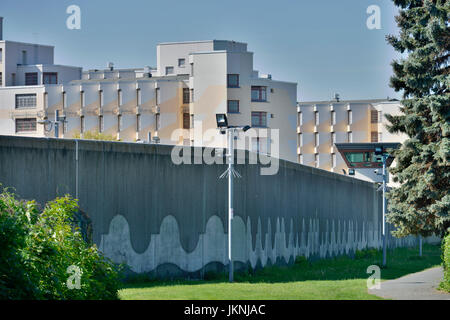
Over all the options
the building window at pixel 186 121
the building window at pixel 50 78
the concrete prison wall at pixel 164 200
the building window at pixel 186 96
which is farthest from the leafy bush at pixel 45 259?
the building window at pixel 50 78

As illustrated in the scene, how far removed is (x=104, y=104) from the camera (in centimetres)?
10088

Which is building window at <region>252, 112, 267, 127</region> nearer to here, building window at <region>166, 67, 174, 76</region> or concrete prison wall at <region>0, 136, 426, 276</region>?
building window at <region>166, 67, 174, 76</region>

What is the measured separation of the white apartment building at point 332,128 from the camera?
12031 centimetres

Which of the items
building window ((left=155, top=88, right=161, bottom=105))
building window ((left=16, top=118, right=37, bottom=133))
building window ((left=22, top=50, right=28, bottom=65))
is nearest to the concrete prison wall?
→ building window ((left=155, top=88, right=161, bottom=105))

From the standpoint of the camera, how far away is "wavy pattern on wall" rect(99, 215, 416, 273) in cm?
2937

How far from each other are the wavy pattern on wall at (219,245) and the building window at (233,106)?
44.2 meters

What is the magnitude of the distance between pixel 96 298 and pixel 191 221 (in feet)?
56.2

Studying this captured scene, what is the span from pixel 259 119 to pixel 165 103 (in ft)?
36.8

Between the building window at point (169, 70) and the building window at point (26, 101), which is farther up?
the building window at point (169, 70)

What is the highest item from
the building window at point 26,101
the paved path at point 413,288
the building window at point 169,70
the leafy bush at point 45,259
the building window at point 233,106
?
the building window at point 169,70

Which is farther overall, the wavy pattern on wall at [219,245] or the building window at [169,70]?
the building window at [169,70]

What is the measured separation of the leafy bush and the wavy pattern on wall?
1098 centimetres

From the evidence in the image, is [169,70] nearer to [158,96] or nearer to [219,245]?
[158,96]

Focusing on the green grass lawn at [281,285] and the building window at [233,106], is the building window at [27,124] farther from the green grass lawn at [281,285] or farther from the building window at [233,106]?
the green grass lawn at [281,285]
